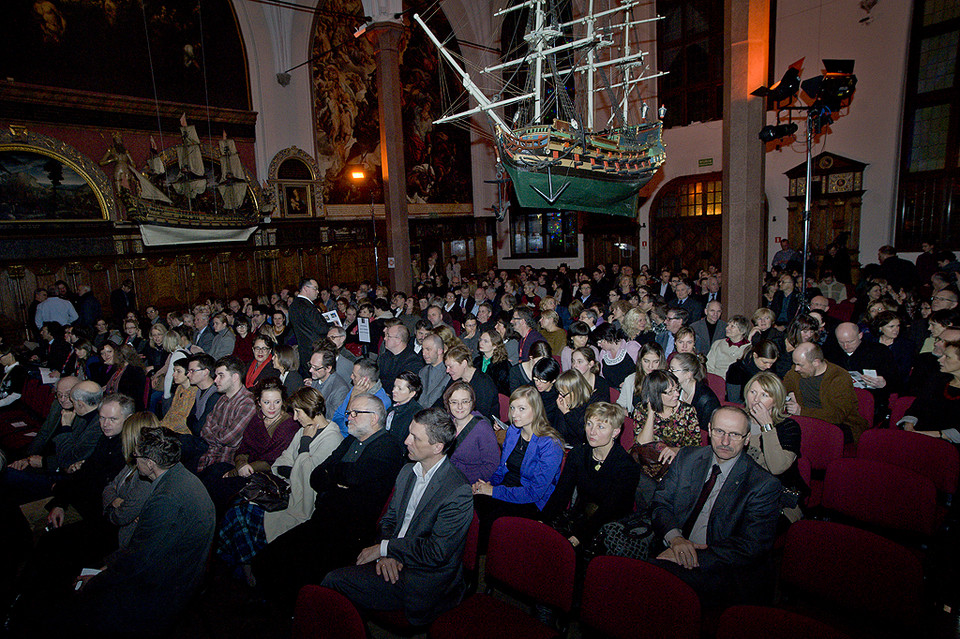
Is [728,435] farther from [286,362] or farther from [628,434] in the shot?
[286,362]

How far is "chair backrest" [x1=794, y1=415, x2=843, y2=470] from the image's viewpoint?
3547 mm

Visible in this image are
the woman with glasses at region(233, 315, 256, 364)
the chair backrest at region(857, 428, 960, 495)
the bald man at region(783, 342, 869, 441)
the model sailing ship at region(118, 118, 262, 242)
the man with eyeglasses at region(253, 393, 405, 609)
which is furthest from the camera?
the model sailing ship at region(118, 118, 262, 242)

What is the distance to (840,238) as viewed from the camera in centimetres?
1131

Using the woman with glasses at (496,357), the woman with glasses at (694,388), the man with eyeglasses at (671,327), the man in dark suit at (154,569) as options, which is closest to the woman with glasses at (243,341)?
the woman with glasses at (496,357)

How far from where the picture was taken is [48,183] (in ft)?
37.7

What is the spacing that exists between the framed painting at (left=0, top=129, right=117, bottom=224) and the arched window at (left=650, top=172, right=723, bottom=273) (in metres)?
15.8

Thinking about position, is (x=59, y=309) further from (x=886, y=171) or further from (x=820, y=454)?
(x=886, y=171)

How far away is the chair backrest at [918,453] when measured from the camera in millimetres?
3157

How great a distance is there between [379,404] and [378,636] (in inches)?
54.4

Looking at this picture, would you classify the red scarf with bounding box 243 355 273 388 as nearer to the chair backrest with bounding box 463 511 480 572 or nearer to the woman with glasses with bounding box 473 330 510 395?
the woman with glasses with bounding box 473 330 510 395

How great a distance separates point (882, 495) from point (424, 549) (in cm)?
265

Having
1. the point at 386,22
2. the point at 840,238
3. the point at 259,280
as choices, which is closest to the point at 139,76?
the point at 259,280

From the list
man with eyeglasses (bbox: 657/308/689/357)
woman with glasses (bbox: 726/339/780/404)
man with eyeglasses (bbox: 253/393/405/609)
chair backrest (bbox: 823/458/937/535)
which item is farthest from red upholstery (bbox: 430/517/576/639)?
man with eyeglasses (bbox: 657/308/689/357)

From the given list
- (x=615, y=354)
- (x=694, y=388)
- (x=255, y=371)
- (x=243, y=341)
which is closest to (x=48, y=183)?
(x=243, y=341)
